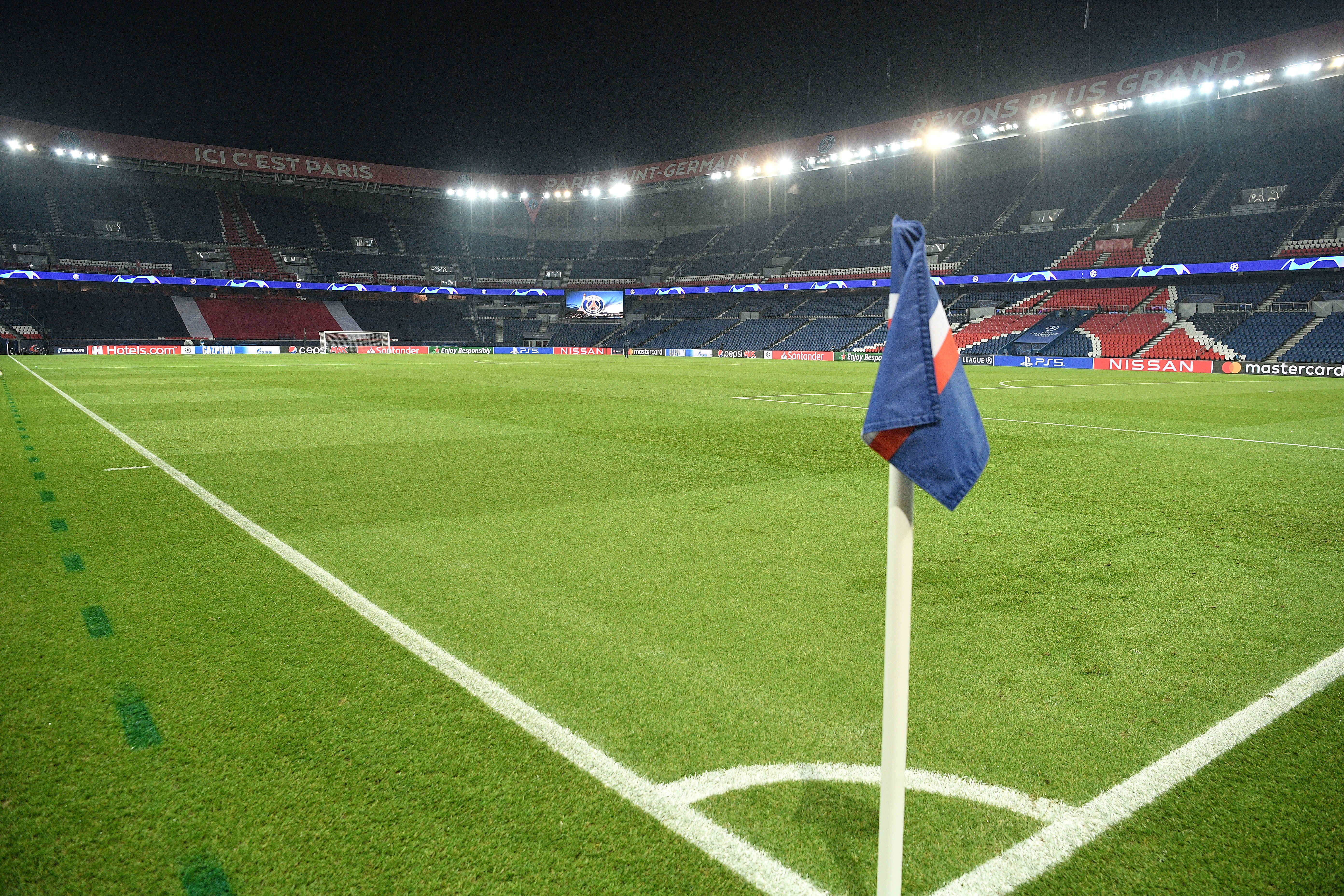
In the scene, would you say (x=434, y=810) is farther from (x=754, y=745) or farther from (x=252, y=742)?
(x=754, y=745)

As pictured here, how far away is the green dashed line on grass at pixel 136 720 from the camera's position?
8.87 feet

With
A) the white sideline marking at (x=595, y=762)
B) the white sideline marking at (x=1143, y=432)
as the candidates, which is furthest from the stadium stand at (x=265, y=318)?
the white sideline marking at (x=595, y=762)

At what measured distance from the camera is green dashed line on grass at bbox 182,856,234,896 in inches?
77.7

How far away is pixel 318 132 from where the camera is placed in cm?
5631

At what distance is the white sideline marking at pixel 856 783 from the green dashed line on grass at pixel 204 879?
3.99ft

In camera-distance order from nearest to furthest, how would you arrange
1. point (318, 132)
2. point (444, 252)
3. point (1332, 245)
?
1. point (1332, 245)
2. point (318, 132)
3. point (444, 252)

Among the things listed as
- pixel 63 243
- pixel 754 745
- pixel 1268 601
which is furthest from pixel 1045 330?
pixel 63 243

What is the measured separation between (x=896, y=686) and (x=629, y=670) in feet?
5.90

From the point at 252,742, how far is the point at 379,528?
10.4 feet

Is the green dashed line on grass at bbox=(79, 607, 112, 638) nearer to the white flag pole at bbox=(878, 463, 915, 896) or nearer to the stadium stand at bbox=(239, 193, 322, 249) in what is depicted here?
the white flag pole at bbox=(878, 463, 915, 896)

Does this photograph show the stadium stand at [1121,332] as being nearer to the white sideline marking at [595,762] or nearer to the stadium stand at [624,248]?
the stadium stand at [624,248]

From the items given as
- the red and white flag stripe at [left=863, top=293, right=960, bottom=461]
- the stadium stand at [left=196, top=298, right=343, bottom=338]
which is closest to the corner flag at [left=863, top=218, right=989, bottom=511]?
the red and white flag stripe at [left=863, top=293, right=960, bottom=461]

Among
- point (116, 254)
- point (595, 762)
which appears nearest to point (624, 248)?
point (116, 254)

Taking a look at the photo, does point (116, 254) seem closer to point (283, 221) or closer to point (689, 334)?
point (283, 221)
